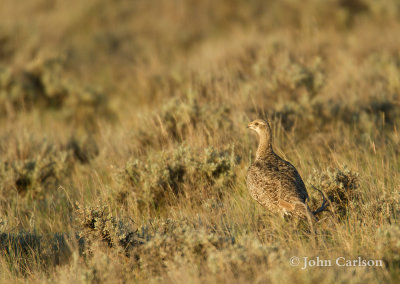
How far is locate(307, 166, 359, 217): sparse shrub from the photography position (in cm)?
450

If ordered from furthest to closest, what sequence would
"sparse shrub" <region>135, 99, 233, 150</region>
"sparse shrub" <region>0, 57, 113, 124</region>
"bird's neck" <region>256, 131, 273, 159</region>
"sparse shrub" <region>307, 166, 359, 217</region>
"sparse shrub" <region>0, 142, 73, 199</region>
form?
"sparse shrub" <region>0, 57, 113, 124</region>
"sparse shrub" <region>135, 99, 233, 150</region>
"sparse shrub" <region>0, 142, 73, 199</region>
"bird's neck" <region>256, 131, 273, 159</region>
"sparse shrub" <region>307, 166, 359, 217</region>

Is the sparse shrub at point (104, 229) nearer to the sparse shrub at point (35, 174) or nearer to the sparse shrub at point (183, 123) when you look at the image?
the sparse shrub at point (35, 174)

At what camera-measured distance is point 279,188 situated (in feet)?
13.9

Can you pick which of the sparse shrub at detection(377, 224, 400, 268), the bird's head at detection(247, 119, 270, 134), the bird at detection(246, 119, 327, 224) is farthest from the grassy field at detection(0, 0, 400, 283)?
the bird's head at detection(247, 119, 270, 134)

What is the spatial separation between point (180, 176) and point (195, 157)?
0.32 metres

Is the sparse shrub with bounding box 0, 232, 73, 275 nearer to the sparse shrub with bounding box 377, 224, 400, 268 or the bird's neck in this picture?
the bird's neck

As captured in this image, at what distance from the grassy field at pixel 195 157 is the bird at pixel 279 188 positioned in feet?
0.55

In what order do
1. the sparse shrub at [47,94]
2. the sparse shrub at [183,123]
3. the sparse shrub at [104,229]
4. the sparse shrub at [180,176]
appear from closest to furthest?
1. the sparse shrub at [104,229]
2. the sparse shrub at [180,176]
3. the sparse shrub at [183,123]
4. the sparse shrub at [47,94]

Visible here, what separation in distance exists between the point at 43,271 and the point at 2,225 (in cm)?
75

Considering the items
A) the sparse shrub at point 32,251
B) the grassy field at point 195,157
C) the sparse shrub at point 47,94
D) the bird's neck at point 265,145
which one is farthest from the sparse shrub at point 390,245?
A: the sparse shrub at point 47,94

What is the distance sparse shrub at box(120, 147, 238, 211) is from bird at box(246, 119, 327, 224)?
719 millimetres

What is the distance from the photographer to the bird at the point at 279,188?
4.04 metres

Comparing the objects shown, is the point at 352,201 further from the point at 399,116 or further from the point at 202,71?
the point at 202,71

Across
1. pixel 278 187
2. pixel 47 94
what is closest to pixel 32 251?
pixel 278 187
